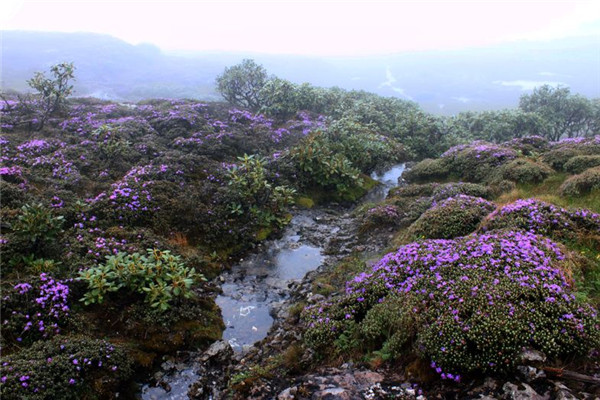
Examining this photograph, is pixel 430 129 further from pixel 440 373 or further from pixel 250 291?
pixel 440 373

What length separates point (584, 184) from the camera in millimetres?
11375

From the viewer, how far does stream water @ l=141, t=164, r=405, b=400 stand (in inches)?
319

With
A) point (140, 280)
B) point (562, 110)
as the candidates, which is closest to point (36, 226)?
point (140, 280)

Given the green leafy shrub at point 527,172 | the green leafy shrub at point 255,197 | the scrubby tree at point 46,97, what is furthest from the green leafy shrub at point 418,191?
the scrubby tree at point 46,97

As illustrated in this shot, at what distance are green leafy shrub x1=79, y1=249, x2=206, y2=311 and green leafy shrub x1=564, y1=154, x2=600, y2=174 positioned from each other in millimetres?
15227

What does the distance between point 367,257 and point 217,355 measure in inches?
241

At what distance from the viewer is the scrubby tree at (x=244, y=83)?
115 ft

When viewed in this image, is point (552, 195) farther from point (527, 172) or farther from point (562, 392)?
point (562, 392)

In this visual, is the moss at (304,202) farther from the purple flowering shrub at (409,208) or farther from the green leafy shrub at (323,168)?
the purple flowering shrub at (409,208)

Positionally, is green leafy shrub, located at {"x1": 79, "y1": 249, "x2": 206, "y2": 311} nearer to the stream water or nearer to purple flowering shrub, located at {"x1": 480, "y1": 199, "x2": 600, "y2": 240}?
the stream water

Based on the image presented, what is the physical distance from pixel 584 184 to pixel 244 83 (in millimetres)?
30434

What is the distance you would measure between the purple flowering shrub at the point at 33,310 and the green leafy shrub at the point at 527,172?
16.6 meters

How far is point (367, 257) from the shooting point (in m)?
12.5

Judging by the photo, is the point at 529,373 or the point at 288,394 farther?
the point at 288,394
